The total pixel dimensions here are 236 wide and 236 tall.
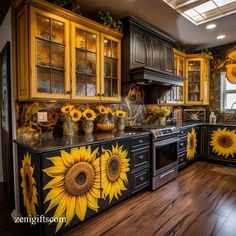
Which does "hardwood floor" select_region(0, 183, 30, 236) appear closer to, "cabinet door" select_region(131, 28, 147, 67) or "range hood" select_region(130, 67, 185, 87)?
"range hood" select_region(130, 67, 185, 87)

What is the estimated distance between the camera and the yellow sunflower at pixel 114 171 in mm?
2209

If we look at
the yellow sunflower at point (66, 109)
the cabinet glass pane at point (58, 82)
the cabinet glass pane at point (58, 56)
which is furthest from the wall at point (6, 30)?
the yellow sunflower at point (66, 109)

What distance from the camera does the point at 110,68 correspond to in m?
2.84

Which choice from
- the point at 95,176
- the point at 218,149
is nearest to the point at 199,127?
the point at 218,149

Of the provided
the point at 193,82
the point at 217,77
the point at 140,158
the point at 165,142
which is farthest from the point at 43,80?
the point at 217,77

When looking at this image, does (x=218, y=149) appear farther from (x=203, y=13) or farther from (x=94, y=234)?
(x=94, y=234)

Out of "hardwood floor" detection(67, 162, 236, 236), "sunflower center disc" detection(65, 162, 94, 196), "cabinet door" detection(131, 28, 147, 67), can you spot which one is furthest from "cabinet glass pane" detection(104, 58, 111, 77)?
"hardwood floor" detection(67, 162, 236, 236)

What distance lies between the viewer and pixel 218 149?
4199mm

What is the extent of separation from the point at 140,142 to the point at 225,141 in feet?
8.04

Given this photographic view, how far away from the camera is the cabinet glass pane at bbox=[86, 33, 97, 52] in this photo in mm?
2514

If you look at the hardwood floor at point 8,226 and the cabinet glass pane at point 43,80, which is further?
the cabinet glass pane at point 43,80

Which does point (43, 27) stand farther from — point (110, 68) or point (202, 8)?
point (202, 8)

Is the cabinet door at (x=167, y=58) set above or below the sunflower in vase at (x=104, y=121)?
above

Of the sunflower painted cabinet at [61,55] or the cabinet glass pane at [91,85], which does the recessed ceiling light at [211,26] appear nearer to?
the sunflower painted cabinet at [61,55]
